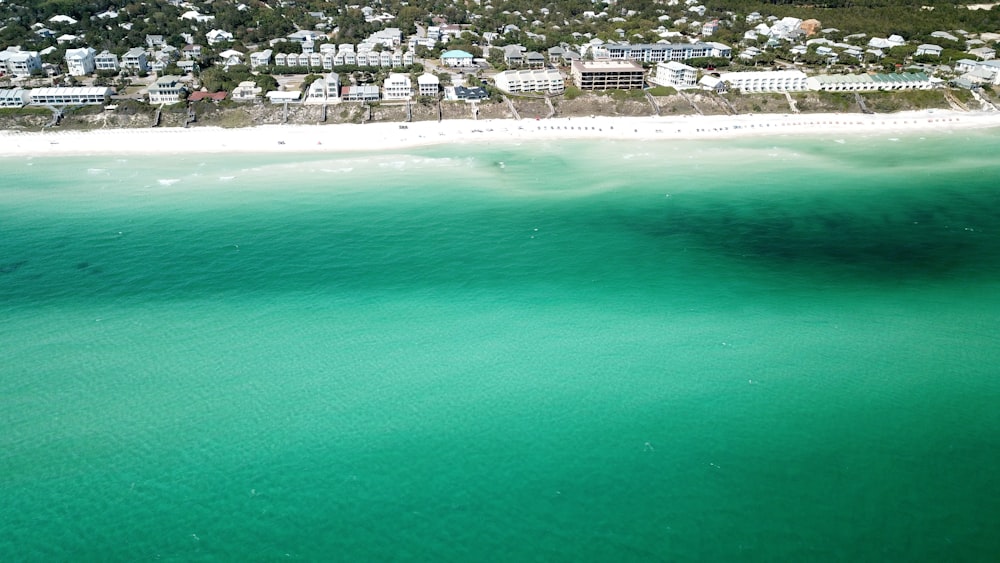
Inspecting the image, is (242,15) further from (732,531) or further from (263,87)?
(732,531)

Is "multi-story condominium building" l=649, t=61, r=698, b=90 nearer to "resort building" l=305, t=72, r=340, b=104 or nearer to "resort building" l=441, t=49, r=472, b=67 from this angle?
"resort building" l=441, t=49, r=472, b=67

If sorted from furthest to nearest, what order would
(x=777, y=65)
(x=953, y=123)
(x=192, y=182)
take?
(x=777, y=65)
(x=953, y=123)
(x=192, y=182)

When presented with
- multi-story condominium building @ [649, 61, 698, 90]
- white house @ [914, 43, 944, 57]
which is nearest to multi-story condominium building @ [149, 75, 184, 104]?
multi-story condominium building @ [649, 61, 698, 90]

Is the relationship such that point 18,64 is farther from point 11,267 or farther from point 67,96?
point 11,267

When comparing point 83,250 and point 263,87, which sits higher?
point 263,87

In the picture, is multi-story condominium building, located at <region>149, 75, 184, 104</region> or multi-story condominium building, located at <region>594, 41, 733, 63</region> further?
multi-story condominium building, located at <region>594, 41, 733, 63</region>

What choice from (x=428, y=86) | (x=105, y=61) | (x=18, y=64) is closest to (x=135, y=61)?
(x=105, y=61)

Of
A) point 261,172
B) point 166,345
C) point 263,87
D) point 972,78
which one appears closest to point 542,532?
point 166,345
